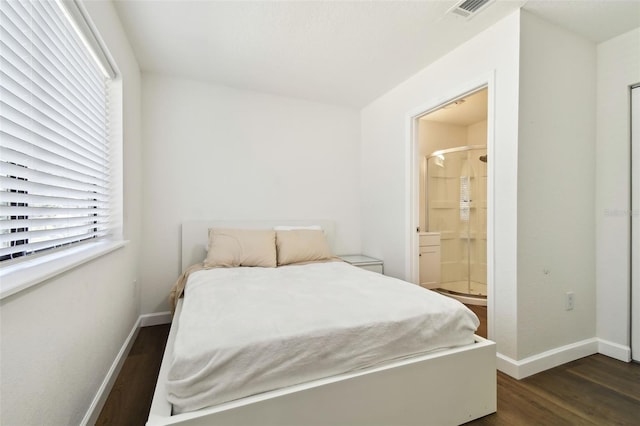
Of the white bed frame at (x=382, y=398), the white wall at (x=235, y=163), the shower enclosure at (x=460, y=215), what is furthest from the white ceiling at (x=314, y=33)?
the white bed frame at (x=382, y=398)

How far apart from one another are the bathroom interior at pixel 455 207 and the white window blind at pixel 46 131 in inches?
129

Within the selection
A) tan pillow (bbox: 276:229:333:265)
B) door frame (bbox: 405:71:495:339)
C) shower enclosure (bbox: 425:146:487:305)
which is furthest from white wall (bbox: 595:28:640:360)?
tan pillow (bbox: 276:229:333:265)

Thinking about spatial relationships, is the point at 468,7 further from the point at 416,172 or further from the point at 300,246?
the point at 300,246

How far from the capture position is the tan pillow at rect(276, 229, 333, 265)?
2713 millimetres

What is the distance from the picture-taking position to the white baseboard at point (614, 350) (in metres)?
2.10

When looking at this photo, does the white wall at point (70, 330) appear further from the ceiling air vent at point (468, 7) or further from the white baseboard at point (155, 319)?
the ceiling air vent at point (468, 7)

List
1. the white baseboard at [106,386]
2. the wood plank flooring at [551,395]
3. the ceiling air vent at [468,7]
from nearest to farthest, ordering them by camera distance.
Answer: the white baseboard at [106,386]
the wood plank flooring at [551,395]
the ceiling air vent at [468,7]

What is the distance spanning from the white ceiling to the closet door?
23.9 inches

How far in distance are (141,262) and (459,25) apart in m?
3.29

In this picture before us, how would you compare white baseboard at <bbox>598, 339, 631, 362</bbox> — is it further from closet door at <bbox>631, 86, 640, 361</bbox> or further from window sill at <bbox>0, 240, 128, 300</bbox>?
window sill at <bbox>0, 240, 128, 300</bbox>

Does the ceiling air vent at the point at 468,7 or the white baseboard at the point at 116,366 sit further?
the ceiling air vent at the point at 468,7

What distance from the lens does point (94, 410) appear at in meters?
1.43

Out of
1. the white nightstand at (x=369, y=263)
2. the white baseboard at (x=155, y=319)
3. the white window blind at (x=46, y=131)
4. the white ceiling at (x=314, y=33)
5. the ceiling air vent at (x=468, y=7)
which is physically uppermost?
the white ceiling at (x=314, y=33)

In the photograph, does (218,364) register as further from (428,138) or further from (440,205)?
(428,138)
